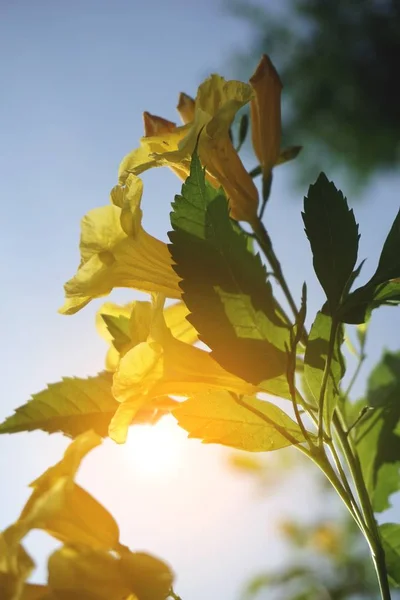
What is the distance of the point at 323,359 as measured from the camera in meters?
0.49

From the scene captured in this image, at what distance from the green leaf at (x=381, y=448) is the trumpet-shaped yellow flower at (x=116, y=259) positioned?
29 centimetres

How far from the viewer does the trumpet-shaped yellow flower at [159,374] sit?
1.63ft

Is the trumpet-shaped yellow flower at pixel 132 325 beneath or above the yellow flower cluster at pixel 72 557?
above

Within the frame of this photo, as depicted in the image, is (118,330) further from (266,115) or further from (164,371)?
(266,115)

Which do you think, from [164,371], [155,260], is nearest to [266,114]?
[155,260]

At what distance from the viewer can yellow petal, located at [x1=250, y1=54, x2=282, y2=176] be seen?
0.70 meters

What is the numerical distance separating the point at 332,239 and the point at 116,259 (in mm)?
207

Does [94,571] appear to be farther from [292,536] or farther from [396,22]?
[396,22]

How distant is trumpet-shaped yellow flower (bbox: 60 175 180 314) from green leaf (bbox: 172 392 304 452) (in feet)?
0.37

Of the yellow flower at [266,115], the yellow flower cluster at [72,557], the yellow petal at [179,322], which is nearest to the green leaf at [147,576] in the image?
the yellow flower cluster at [72,557]

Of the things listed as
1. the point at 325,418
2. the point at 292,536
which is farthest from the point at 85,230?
the point at 292,536

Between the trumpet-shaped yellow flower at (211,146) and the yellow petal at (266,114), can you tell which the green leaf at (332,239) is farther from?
the yellow petal at (266,114)

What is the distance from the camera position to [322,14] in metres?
5.51

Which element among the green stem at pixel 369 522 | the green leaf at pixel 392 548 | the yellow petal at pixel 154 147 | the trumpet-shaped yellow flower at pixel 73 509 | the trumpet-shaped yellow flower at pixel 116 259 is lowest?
the green leaf at pixel 392 548
